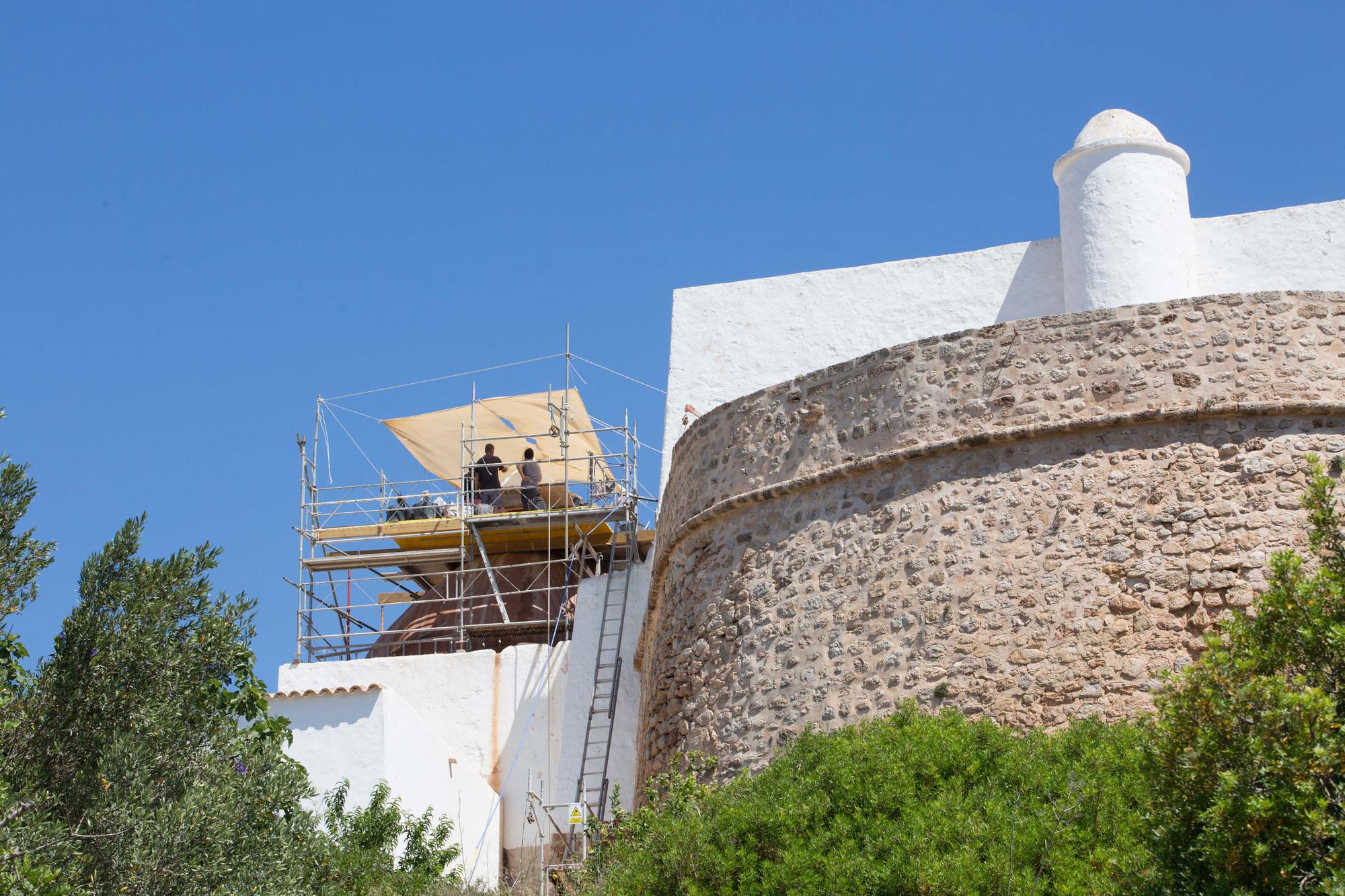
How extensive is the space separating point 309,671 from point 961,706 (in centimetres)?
732

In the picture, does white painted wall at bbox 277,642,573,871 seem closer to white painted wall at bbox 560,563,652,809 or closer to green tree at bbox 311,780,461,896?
white painted wall at bbox 560,563,652,809

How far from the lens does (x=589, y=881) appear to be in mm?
9750

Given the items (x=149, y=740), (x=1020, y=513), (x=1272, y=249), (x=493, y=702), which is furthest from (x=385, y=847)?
(x=1272, y=249)

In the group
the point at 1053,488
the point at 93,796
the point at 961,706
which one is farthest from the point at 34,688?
the point at 1053,488

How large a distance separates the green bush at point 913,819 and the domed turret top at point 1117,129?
6139 mm

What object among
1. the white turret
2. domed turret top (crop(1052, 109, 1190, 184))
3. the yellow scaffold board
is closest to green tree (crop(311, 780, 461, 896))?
the yellow scaffold board

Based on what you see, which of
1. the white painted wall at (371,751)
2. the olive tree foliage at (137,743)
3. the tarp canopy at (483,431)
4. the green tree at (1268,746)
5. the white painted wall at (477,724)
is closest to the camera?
the green tree at (1268,746)

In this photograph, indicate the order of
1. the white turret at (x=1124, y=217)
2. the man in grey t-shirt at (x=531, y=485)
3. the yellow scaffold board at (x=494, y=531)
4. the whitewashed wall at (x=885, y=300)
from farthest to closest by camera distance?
the man in grey t-shirt at (x=531, y=485) < the yellow scaffold board at (x=494, y=531) < the whitewashed wall at (x=885, y=300) < the white turret at (x=1124, y=217)

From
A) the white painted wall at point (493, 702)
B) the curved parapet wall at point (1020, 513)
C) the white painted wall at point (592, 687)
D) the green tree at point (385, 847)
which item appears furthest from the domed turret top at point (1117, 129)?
the green tree at point (385, 847)

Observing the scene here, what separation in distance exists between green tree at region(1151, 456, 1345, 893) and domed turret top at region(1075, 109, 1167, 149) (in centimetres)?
761

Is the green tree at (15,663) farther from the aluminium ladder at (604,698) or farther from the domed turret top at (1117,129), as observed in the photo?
the domed turret top at (1117,129)

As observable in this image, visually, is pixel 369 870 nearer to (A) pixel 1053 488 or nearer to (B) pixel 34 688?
(B) pixel 34 688

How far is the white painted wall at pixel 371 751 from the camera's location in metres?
12.1

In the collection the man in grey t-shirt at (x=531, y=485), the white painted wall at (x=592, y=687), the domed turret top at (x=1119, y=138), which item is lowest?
the white painted wall at (x=592, y=687)
